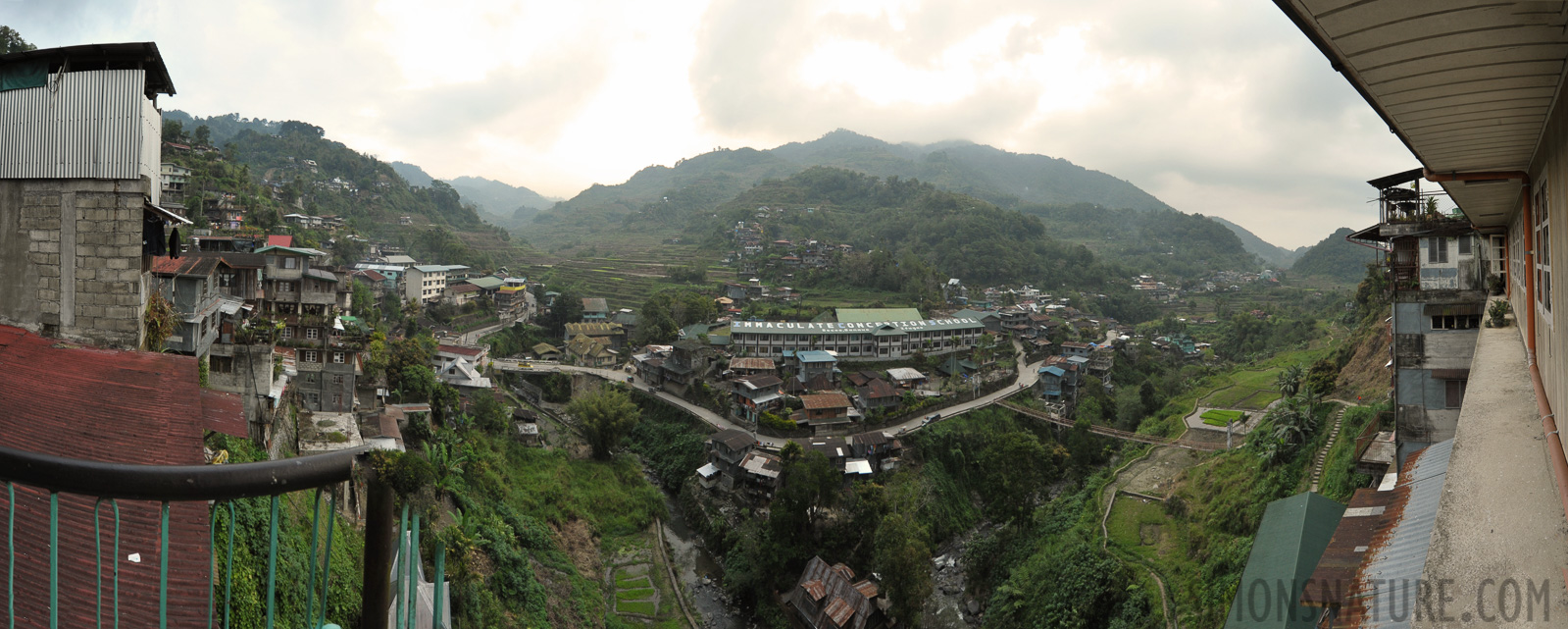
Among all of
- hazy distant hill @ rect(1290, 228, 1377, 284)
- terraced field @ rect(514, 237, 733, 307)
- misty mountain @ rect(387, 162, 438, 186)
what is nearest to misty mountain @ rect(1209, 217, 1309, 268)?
hazy distant hill @ rect(1290, 228, 1377, 284)

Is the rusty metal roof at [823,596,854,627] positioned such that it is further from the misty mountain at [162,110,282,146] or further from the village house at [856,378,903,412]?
the misty mountain at [162,110,282,146]

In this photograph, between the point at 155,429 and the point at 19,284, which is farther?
the point at 19,284

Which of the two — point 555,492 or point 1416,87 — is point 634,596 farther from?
point 1416,87

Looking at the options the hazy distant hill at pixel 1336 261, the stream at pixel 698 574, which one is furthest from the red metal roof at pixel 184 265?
the hazy distant hill at pixel 1336 261

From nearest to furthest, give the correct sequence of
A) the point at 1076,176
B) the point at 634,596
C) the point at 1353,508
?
the point at 1353,508 → the point at 634,596 → the point at 1076,176

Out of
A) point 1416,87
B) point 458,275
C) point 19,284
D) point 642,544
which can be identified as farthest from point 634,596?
point 458,275

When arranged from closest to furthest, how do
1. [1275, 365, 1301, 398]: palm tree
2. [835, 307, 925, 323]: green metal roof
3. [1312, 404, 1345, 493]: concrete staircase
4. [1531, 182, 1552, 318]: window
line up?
1. [1531, 182, 1552, 318]: window
2. [1312, 404, 1345, 493]: concrete staircase
3. [1275, 365, 1301, 398]: palm tree
4. [835, 307, 925, 323]: green metal roof
